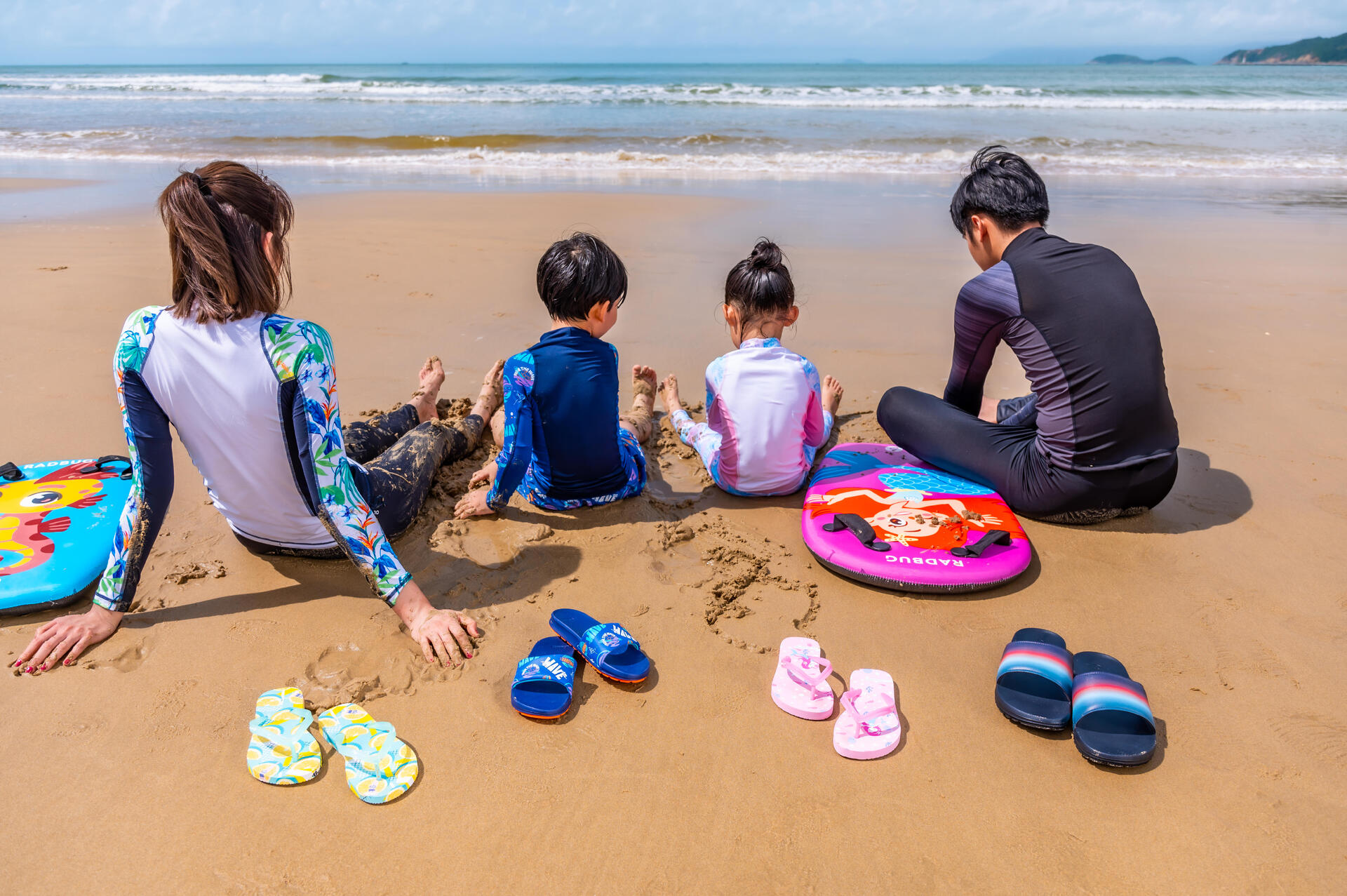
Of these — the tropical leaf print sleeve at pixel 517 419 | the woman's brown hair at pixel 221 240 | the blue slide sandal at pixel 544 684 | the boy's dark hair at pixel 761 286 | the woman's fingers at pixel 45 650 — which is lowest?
the woman's fingers at pixel 45 650

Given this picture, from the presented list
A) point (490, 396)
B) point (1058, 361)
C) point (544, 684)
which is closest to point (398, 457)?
point (490, 396)

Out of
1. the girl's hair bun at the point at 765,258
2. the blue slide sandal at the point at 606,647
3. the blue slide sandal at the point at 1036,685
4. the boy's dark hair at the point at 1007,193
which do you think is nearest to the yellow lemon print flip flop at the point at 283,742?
the blue slide sandal at the point at 606,647

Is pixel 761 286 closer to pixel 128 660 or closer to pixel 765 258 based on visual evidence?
pixel 765 258

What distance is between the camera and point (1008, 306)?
10.6ft

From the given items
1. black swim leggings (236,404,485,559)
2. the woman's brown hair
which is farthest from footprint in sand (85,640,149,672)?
the woman's brown hair

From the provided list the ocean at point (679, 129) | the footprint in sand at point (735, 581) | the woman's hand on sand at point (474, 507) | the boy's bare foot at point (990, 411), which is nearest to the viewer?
the footprint in sand at point (735, 581)

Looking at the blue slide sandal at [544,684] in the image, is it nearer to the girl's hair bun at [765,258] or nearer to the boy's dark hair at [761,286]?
the boy's dark hair at [761,286]

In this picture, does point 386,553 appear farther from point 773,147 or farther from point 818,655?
point 773,147

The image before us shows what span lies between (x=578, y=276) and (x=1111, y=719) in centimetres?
229

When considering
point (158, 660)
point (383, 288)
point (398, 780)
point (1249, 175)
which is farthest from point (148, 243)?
point (1249, 175)

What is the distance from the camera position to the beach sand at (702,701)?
1875mm

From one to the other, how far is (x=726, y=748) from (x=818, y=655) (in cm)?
48

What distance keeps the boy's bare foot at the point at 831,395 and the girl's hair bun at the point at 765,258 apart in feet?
3.12

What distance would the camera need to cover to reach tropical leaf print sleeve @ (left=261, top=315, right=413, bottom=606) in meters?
2.37
